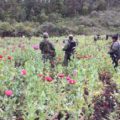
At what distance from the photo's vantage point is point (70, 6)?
74.1m

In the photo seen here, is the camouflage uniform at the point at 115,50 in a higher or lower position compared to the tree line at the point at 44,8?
higher

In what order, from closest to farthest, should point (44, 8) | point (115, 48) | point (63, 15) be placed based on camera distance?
point (115, 48), point (44, 8), point (63, 15)

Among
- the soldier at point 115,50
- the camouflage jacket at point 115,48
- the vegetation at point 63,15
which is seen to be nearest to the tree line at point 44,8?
the vegetation at point 63,15

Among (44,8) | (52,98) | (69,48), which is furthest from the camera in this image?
(44,8)

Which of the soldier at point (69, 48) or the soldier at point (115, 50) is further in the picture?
the soldier at point (69, 48)

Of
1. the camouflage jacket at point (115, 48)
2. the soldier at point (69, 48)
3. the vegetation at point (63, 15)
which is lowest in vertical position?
the vegetation at point (63, 15)

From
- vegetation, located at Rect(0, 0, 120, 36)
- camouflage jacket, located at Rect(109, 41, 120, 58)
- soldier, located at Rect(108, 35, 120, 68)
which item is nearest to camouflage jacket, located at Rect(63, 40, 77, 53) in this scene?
soldier, located at Rect(108, 35, 120, 68)

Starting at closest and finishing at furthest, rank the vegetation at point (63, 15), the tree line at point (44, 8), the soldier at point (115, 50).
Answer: the soldier at point (115, 50) < the vegetation at point (63, 15) < the tree line at point (44, 8)

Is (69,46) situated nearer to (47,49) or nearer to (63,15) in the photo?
(47,49)

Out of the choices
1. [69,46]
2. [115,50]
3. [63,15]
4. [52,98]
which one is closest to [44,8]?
[63,15]

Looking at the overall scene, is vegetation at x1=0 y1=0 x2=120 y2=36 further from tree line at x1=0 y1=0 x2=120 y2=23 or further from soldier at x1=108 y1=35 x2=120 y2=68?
soldier at x1=108 y1=35 x2=120 y2=68

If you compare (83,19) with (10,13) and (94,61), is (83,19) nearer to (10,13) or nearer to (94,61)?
(10,13)

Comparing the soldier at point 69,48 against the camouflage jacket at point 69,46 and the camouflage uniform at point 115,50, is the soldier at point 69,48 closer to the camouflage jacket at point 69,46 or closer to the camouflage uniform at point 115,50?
the camouflage jacket at point 69,46

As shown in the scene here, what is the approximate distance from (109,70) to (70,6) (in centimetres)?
6176
